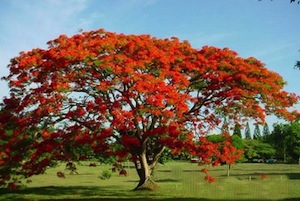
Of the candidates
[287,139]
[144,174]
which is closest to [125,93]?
[144,174]

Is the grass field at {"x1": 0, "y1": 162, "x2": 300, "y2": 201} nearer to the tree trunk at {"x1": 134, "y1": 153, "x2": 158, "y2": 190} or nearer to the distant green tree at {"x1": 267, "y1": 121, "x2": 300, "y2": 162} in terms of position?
the tree trunk at {"x1": 134, "y1": 153, "x2": 158, "y2": 190}

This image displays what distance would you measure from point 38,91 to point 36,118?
175cm

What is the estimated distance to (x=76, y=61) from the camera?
23.2 metres

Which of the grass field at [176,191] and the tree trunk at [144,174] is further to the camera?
the tree trunk at [144,174]

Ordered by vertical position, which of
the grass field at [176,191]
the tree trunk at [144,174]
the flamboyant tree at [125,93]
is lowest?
the grass field at [176,191]

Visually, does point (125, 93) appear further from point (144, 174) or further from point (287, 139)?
point (287, 139)

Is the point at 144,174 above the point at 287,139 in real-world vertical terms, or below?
below

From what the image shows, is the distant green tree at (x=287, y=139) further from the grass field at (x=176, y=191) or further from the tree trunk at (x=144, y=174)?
the tree trunk at (x=144, y=174)

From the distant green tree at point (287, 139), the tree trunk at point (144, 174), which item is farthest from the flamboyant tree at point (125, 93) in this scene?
the distant green tree at point (287, 139)

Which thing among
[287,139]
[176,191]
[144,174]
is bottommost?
[176,191]

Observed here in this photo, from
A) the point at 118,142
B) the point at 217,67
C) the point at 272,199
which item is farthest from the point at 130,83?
the point at 272,199

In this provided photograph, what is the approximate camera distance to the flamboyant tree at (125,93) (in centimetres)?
2286

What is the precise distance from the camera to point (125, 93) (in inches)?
940

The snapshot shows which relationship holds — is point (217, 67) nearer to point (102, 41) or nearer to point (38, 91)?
point (102, 41)
